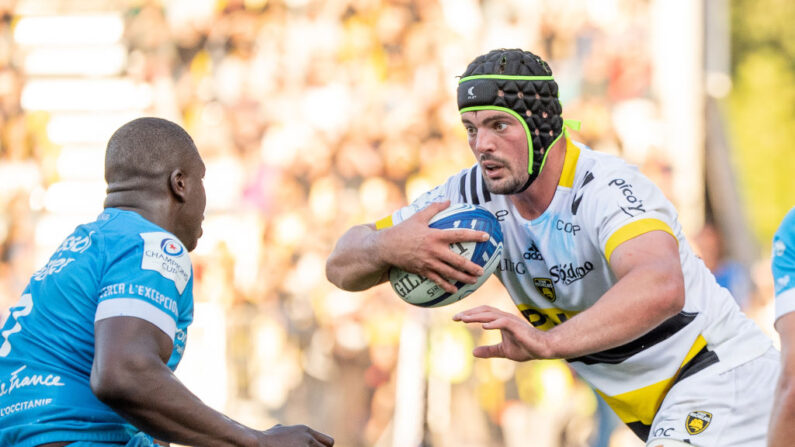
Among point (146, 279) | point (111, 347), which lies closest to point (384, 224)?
point (146, 279)

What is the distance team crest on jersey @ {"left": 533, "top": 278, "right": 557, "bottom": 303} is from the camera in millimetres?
4512

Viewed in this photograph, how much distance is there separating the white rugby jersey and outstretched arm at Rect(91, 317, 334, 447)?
1.68 meters

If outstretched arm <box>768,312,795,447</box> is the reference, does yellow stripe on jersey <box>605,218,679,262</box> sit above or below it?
above

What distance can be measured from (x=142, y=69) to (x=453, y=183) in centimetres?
822

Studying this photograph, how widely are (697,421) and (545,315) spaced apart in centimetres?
89

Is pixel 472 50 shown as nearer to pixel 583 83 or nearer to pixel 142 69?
pixel 583 83

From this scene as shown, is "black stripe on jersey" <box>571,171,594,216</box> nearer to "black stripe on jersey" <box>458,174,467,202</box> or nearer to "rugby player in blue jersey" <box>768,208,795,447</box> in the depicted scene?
"black stripe on jersey" <box>458,174,467,202</box>

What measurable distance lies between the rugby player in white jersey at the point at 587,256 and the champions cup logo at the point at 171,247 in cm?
102

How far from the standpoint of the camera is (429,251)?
13.4 ft

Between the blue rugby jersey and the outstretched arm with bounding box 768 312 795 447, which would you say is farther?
the blue rugby jersey

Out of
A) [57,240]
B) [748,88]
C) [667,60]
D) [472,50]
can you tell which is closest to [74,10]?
[57,240]

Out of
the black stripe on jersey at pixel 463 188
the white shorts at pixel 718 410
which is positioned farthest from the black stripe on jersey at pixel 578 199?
the white shorts at pixel 718 410

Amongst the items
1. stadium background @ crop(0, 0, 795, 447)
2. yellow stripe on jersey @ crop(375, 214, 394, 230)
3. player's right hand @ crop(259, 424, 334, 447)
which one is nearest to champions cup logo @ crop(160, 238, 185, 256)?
player's right hand @ crop(259, 424, 334, 447)

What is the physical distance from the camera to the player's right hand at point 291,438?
3.42 metres
